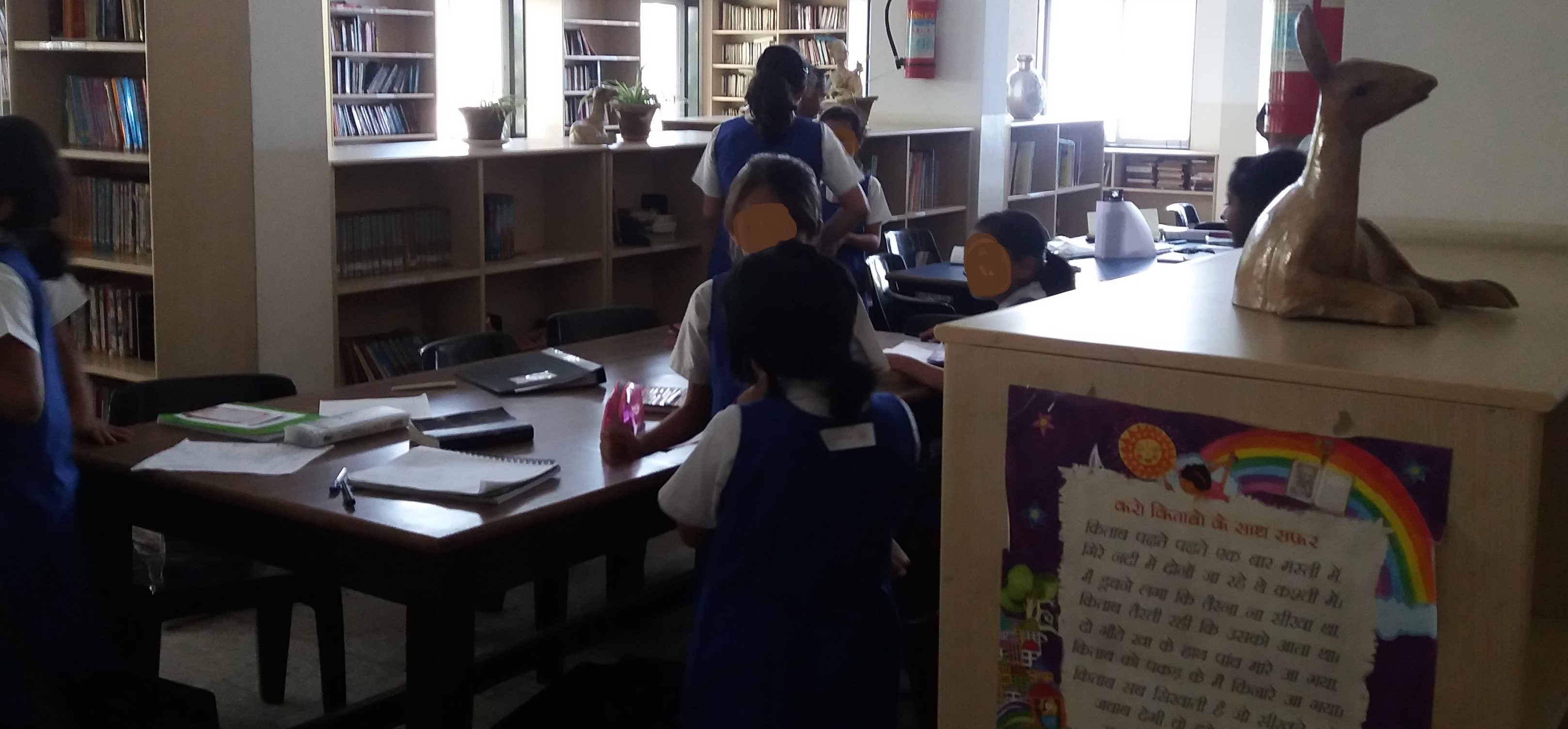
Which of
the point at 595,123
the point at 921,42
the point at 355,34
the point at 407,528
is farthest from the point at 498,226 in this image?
the point at 355,34

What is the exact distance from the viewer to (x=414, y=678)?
6.61ft

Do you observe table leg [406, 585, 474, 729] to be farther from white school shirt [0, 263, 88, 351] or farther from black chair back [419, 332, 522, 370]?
black chair back [419, 332, 522, 370]

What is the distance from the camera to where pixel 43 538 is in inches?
85.1

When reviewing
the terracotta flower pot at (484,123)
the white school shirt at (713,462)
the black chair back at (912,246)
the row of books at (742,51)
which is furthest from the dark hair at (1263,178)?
the row of books at (742,51)

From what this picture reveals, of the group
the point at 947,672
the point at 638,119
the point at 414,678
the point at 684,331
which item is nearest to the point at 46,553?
the point at 414,678

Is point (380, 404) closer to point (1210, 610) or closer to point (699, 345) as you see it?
point (699, 345)

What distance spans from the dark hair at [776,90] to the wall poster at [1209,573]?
2882 mm

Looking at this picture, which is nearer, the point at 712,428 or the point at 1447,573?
the point at 1447,573

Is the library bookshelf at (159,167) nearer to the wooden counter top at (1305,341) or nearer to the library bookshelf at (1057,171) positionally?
the wooden counter top at (1305,341)

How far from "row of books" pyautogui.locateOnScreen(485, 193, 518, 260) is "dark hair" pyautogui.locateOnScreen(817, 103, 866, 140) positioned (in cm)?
114

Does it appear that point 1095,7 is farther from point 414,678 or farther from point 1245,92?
point 414,678

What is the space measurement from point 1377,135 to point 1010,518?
1.01 m

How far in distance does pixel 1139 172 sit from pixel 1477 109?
903 centimetres

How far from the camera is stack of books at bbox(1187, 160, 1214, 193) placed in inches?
405
